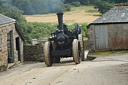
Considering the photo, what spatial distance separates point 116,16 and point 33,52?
26.7 feet

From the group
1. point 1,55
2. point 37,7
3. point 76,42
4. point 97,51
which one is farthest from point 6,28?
point 37,7

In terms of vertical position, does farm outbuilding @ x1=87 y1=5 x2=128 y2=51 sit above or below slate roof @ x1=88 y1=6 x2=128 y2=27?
below

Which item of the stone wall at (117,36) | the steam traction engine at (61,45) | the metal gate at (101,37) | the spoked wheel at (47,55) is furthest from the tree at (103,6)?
the spoked wheel at (47,55)

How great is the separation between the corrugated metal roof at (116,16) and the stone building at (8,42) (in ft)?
20.1

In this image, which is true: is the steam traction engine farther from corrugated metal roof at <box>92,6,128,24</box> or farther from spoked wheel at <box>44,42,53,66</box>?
corrugated metal roof at <box>92,6,128,24</box>

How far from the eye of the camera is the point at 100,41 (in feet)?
74.8

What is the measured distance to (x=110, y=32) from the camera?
22.6 m

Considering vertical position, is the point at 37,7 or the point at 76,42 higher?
the point at 37,7

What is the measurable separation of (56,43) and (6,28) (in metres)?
3.65

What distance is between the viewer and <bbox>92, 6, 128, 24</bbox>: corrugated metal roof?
73.6 feet

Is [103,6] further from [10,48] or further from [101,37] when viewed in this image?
[10,48]

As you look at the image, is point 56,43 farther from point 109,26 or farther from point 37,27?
point 37,27

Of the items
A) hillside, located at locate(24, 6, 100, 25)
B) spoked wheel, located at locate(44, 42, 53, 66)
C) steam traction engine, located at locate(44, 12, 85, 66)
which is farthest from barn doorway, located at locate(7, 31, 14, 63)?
hillside, located at locate(24, 6, 100, 25)

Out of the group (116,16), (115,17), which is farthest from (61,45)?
(116,16)
